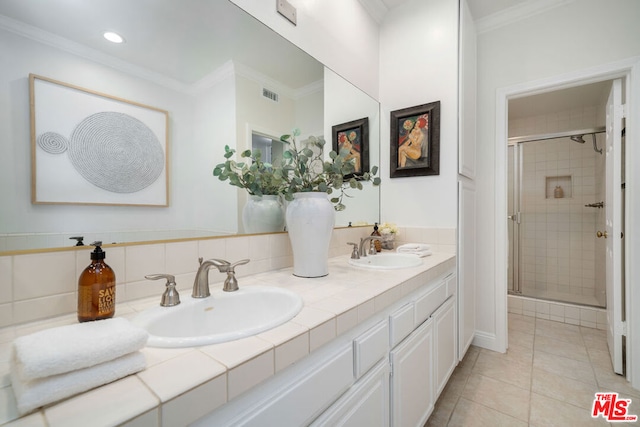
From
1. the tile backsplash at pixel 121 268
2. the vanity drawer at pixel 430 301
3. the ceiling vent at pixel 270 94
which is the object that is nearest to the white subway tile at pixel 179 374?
the tile backsplash at pixel 121 268

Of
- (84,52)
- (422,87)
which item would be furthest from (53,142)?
(422,87)

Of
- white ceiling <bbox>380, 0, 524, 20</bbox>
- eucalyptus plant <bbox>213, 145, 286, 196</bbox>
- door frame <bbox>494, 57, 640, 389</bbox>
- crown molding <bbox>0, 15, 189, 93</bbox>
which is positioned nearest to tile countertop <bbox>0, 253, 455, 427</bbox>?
eucalyptus plant <bbox>213, 145, 286, 196</bbox>

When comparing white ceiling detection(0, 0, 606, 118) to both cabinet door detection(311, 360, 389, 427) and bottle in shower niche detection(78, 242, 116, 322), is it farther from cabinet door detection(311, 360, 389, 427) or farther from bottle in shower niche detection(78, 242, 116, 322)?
cabinet door detection(311, 360, 389, 427)

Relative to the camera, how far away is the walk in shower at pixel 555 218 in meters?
3.07

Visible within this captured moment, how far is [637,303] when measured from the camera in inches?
64.6

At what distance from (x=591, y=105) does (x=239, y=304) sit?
13.9 feet

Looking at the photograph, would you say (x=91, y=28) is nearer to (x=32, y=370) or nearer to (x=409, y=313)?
(x=32, y=370)

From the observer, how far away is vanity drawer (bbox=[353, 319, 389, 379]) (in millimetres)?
777

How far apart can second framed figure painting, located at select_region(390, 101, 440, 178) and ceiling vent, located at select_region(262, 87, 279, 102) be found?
1.07 metres

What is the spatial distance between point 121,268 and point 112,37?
0.66 meters

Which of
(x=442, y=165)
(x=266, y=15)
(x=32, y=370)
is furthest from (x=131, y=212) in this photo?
(x=442, y=165)

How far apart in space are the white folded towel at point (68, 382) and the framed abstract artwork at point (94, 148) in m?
0.49

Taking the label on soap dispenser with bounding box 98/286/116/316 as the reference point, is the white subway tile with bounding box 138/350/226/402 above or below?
below

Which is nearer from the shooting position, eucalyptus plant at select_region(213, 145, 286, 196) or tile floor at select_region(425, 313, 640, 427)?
eucalyptus plant at select_region(213, 145, 286, 196)
